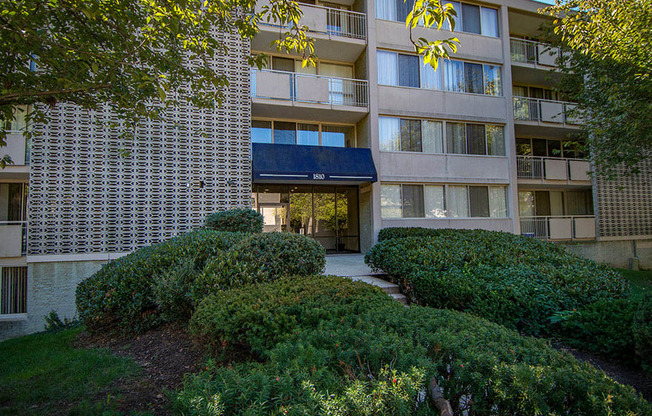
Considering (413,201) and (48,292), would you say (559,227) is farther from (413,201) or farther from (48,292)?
(48,292)

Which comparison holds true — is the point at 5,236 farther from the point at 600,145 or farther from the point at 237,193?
the point at 600,145

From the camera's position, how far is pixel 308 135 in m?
14.5

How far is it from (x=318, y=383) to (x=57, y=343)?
599cm

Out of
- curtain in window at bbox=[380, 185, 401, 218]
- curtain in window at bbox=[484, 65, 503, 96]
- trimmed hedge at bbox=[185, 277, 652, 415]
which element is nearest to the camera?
trimmed hedge at bbox=[185, 277, 652, 415]

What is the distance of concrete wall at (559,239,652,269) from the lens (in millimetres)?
15625

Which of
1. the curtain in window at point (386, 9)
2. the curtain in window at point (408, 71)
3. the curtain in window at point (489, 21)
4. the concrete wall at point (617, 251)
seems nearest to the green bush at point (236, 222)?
the curtain in window at point (408, 71)

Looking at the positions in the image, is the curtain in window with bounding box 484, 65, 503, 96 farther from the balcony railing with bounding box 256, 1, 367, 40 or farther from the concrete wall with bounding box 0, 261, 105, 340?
the concrete wall with bounding box 0, 261, 105, 340

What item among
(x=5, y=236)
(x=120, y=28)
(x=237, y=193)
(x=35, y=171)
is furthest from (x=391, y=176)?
(x=5, y=236)

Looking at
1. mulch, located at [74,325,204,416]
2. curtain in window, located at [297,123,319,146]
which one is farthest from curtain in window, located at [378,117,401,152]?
mulch, located at [74,325,204,416]

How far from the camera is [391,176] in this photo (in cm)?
1360

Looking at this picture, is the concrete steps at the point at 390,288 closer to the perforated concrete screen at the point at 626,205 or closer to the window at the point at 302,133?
the window at the point at 302,133

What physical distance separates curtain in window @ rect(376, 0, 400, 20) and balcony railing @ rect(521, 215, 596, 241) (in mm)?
Result: 10964

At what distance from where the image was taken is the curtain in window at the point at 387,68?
551 inches

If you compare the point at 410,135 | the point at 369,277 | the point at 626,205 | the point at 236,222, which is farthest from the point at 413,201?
the point at 626,205
